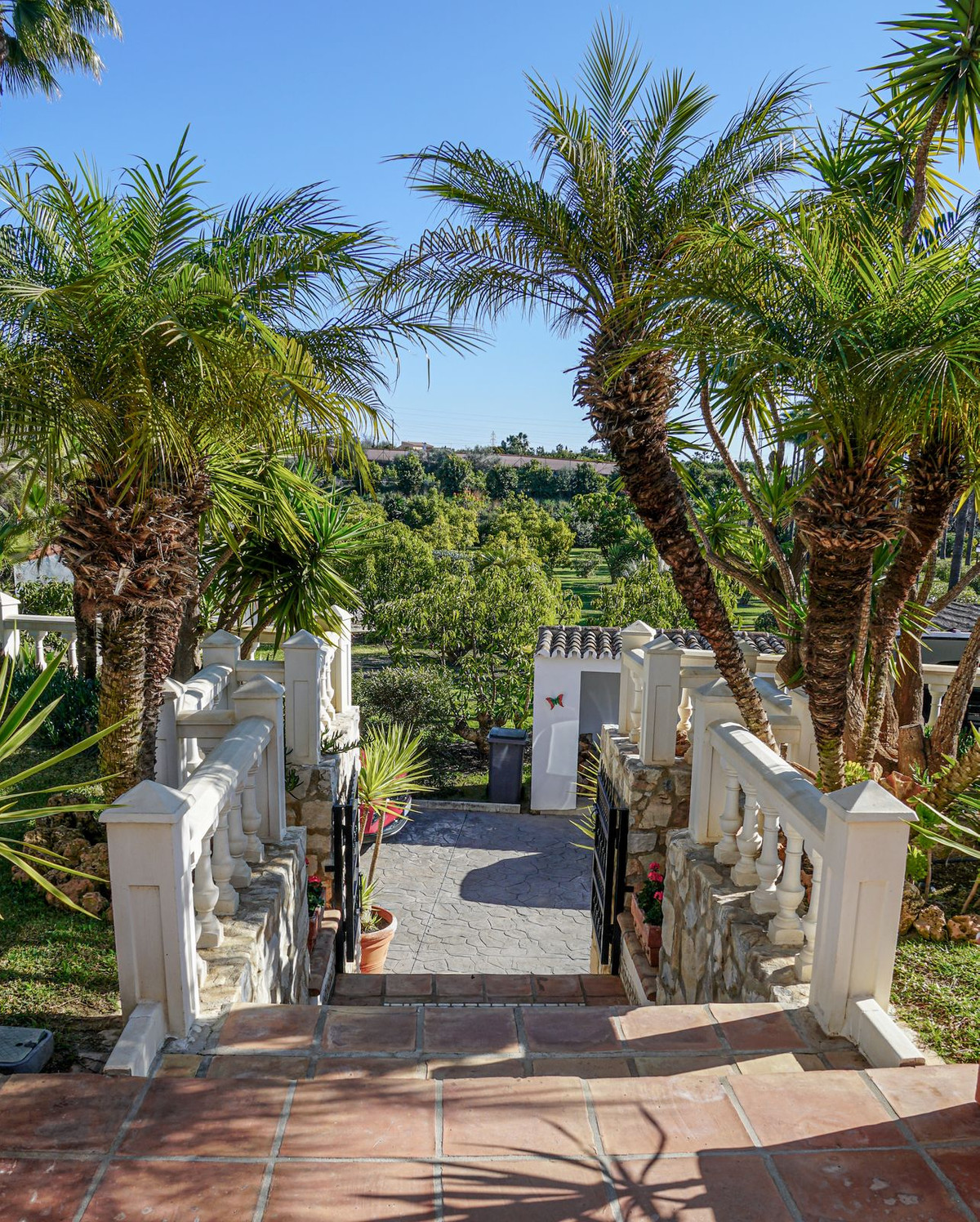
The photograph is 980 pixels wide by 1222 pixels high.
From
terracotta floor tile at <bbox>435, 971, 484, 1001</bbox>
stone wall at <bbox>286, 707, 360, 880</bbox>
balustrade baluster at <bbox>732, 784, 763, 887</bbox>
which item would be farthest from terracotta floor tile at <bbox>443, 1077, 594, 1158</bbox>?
stone wall at <bbox>286, 707, 360, 880</bbox>

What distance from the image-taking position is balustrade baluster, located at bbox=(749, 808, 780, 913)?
3998 millimetres

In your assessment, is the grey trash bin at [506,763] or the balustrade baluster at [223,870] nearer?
the balustrade baluster at [223,870]

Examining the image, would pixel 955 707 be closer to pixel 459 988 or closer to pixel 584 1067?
pixel 459 988

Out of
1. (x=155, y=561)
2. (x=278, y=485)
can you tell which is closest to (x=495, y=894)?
(x=278, y=485)

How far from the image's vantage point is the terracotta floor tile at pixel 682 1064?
3127 millimetres

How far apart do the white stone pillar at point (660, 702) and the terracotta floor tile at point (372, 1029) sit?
131 inches

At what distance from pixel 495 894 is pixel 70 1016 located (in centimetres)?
836

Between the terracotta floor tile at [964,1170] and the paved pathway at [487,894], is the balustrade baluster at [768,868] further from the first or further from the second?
the paved pathway at [487,894]

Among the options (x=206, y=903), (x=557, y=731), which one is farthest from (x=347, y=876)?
(x=557, y=731)

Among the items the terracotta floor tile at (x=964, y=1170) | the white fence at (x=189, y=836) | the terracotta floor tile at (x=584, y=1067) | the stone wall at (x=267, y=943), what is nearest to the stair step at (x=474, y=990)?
the stone wall at (x=267, y=943)

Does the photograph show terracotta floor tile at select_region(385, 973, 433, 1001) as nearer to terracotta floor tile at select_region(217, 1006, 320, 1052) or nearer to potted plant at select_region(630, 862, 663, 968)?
potted plant at select_region(630, 862, 663, 968)

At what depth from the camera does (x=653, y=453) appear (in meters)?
5.81

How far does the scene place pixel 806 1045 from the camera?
10.7ft

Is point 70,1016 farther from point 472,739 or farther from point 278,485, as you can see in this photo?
point 472,739
